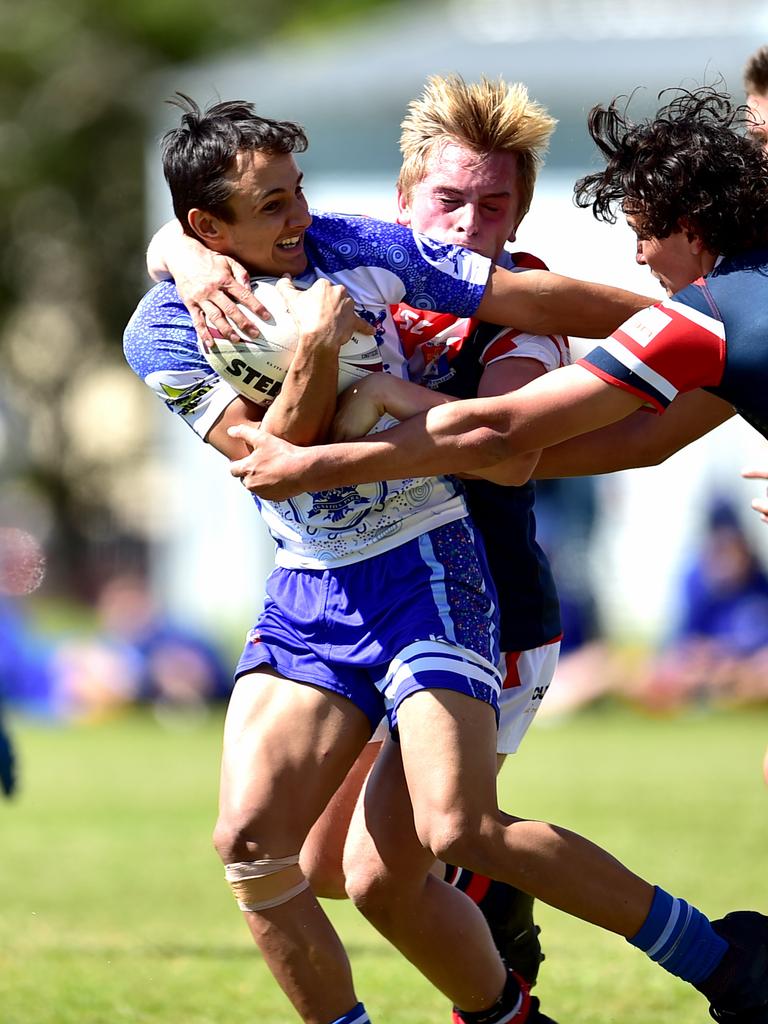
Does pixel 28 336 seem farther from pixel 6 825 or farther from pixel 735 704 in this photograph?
pixel 6 825

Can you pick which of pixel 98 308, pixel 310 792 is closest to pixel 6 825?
pixel 310 792

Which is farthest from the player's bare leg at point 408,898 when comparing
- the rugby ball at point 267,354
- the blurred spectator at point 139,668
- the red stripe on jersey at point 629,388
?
the blurred spectator at point 139,668

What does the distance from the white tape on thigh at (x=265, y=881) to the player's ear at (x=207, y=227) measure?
152cm

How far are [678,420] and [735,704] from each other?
33.9 feet

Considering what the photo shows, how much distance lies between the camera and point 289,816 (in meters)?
4.07

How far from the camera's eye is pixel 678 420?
4.62 metres

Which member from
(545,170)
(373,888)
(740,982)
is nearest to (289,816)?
(373,888)

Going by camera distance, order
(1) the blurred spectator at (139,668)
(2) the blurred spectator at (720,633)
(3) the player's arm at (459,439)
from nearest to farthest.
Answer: (3) the player's arm at (459,439), (2) the blurred spectator at (720,633), (1) the blurred spectator at (139,668)

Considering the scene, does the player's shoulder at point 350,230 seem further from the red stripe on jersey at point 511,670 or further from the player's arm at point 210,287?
the red stripe on jersey at point 511,670

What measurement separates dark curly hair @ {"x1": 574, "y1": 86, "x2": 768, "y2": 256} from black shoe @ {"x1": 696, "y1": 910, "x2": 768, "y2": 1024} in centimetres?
168

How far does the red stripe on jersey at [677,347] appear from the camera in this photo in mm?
3791

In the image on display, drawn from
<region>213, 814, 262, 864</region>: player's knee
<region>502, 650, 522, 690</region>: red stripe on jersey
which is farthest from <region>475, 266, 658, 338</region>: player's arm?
<region>213, 814, 262, 864</region>: player's knee

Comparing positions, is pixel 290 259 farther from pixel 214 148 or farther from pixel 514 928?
pixel 514 928

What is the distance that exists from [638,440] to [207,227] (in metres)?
1.37
